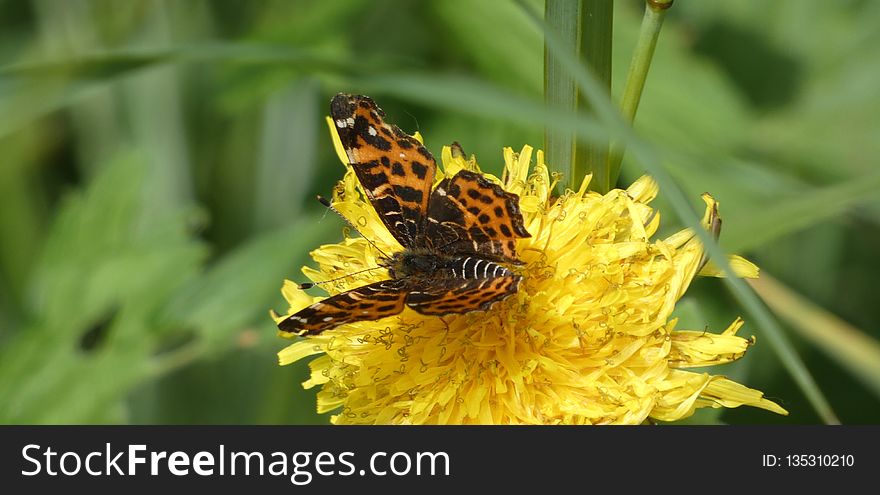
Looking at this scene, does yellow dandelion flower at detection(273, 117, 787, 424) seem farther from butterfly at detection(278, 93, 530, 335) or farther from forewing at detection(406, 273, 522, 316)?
forewing at detection(406, 273, 522, 316)

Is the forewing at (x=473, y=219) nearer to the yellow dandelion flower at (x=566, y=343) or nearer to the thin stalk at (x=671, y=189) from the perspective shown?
the yellow dandelion flower at (x=566, y=343)

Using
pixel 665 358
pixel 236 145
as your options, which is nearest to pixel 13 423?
pixel 236 145

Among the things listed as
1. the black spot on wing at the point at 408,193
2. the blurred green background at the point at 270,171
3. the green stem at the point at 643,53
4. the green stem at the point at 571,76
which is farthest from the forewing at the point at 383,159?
the blurred green background at the point at 270,171

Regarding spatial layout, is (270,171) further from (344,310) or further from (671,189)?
(671,189)

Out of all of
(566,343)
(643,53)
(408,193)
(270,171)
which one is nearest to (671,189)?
(643,53)

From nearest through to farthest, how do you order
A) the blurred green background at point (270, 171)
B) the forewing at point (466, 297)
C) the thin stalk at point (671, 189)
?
the thin stalk at point (671, 189) < the forewing at point (466, 297) < the blurred green background at point (270, 171)

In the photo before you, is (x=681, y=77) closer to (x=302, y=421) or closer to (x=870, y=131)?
(x=870, y=131)

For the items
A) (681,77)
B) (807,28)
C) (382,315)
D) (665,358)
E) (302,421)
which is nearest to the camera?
(382,315)
